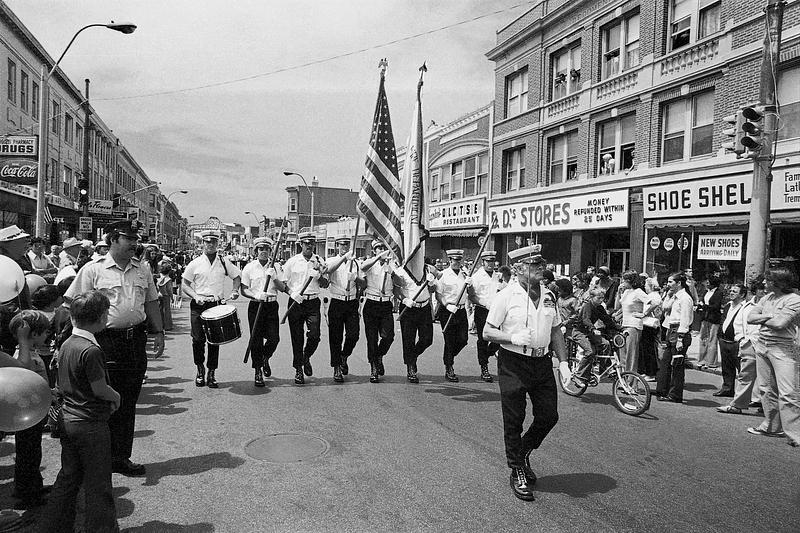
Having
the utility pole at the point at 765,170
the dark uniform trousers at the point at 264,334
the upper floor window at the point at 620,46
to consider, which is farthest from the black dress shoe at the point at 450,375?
the upper floor window at the point at 620,46

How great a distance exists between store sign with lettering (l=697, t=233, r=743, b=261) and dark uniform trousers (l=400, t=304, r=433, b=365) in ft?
30.6

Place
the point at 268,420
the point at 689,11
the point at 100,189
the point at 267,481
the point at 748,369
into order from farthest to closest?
1. the point at 100,189
2. the point at 689,11
3. the point at 748,369
4. the point at 268,420
5. the point at 267,481

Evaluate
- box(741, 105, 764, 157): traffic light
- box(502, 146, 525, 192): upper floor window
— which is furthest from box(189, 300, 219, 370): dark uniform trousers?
box(502, 146, 525, 192): upper floor window

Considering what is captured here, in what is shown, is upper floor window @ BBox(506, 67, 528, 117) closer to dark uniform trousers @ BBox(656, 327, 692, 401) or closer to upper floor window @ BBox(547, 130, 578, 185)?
upper floor window @ BBox(547, 130, 578, 185)

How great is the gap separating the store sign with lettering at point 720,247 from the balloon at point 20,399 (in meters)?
15.0

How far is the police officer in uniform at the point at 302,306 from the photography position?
336 inches

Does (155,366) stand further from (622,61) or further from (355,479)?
(622,61)

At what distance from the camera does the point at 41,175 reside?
17.7 meters

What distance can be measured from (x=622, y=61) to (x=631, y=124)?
2086mm

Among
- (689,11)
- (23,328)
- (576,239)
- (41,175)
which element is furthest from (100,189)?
(23,328)

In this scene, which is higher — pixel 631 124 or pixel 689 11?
pixel 689 11

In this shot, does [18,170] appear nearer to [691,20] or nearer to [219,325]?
[219,325]

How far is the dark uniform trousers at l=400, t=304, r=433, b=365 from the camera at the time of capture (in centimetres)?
899

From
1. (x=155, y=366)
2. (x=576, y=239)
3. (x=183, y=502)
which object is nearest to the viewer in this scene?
(x=183, y=502)
